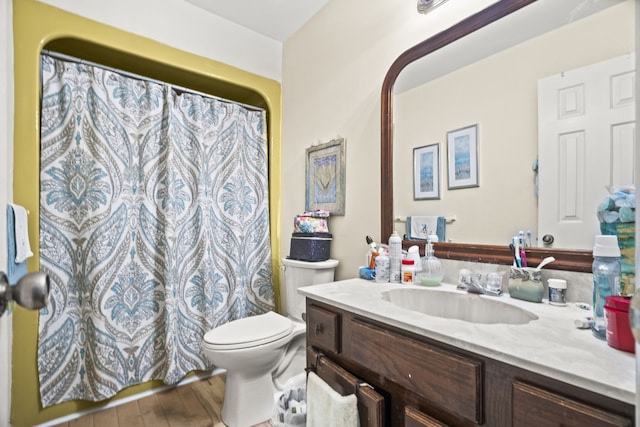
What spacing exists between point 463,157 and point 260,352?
1.27 metres

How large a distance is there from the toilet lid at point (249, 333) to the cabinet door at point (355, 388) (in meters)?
0.42

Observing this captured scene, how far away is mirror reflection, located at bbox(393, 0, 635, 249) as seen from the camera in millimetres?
880

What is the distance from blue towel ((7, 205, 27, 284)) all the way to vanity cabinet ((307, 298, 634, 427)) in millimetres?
975

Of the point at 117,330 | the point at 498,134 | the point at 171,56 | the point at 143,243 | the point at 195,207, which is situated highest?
the point at 171,56

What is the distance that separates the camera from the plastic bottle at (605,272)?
735 mm

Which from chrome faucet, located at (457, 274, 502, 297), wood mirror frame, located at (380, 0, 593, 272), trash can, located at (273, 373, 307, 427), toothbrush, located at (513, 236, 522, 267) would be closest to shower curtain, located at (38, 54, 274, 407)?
trash can, located at (273, 373, 307, 427)

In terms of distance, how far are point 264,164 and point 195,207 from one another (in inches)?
23.7

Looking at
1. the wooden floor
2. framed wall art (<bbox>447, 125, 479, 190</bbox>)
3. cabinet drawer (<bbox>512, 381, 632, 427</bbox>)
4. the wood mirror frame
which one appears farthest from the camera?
the wooden floor

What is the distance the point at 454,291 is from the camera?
3.58 ft

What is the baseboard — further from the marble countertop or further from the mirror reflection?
the mirror reflection

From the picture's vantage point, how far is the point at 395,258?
1283 millimetres

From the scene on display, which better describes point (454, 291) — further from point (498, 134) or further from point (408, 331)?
point (498, 134)

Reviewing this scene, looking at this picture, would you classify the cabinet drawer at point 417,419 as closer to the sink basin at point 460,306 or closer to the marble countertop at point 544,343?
the marble countertop at point 544,343

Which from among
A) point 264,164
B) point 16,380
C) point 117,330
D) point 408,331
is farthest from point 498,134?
point 16,380
